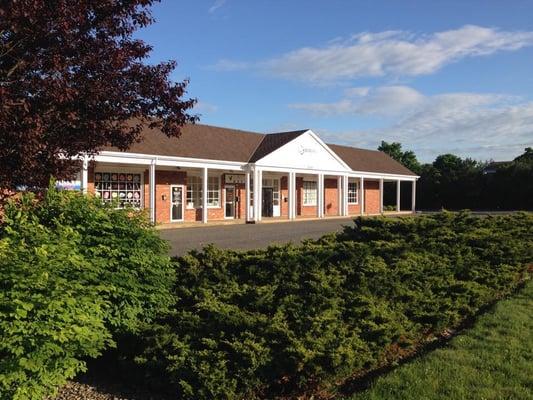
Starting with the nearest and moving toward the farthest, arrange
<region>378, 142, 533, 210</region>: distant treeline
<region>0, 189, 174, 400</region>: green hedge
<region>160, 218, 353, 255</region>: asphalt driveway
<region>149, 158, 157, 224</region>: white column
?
<region>0, 189, 174, 400</region>: green hedge, <region>160, 218, 353, 255</region>: asphalt driveway, <region>149, 158, 157, 224</region>: white column, <region>378, 142, 533, 210</region>: distant treeline

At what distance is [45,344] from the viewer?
12.7 ft

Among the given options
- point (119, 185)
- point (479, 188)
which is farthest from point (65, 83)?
point (479, 188)

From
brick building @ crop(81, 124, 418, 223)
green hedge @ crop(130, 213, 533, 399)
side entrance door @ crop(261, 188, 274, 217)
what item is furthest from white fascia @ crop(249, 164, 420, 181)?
green hedge @ crop(130, 213, 533, 399)

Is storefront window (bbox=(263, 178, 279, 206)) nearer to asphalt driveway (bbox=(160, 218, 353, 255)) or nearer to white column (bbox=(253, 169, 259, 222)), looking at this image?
white column (bbox=(253, 169, 259, 222))

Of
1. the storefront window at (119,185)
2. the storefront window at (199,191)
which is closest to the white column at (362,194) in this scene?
the storefront window at (199,191)

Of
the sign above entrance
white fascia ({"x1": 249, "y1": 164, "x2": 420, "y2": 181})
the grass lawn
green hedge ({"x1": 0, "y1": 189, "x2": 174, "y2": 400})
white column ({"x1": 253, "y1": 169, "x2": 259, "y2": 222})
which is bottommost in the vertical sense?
the grass lawn

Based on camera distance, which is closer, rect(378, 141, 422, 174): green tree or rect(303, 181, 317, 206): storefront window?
rect(303, 181, 317, 206): storefront window

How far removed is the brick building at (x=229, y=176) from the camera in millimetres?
25203

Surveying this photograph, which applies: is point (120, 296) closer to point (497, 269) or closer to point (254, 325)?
point (254, 325)

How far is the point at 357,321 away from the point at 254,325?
3.87 feet

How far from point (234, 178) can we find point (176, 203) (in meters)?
4.62

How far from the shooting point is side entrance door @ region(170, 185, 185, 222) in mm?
27625

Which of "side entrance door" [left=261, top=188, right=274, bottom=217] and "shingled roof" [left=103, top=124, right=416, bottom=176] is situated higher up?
"shingled roof" [left=103, top=124, right=416, bottom=176]

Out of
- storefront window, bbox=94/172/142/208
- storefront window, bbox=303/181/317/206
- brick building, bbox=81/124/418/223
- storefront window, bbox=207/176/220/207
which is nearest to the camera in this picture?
storefront window, bbox=94/172/142/208
